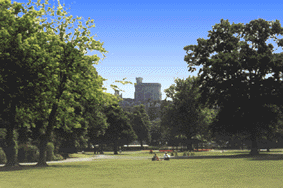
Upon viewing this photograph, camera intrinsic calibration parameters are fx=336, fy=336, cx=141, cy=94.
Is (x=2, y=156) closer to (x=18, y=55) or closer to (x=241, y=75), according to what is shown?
(x=18, y=55)

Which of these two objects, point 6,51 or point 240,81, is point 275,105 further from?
point 6,51

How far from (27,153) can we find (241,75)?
33.3 meters

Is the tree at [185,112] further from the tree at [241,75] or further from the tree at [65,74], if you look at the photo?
the tree at [65,74]

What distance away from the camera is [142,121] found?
136125 mm

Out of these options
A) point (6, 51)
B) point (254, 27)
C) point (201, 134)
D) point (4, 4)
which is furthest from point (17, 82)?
point (201, 134)

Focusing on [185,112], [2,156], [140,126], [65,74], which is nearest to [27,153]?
[2,156]

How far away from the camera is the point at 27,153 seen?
152 ft

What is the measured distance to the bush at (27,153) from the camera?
1802 inches

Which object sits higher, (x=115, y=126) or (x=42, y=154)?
(x=115, y=126)

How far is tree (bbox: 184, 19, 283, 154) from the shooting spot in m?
49.8

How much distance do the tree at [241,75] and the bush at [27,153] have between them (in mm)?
26883

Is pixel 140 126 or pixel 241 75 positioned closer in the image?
pixel 241 75

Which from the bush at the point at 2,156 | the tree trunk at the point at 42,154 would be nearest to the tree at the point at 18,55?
the tree trunk at the point at 42,154

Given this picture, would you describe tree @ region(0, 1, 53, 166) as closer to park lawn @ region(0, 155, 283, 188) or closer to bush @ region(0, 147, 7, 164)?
park lawn @ region(0, 155, 283, 188)
